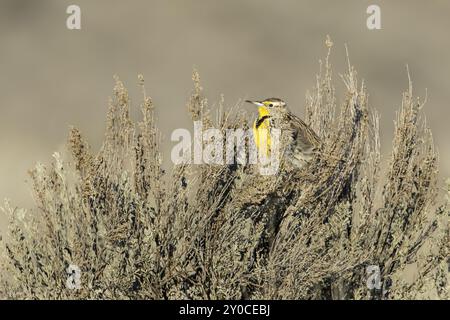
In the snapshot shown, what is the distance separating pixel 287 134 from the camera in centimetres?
666

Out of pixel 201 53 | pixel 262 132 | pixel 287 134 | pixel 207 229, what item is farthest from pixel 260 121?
pixel 201 53

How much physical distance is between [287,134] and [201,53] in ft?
51.4

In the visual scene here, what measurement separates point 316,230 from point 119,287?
1.18 m

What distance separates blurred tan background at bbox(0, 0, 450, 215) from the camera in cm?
1942

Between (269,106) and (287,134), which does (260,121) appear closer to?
(269,106)

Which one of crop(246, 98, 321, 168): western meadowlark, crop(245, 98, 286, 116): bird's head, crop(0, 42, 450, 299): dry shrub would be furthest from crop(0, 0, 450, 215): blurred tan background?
crop(0, 42, 450, 299): dry shrub

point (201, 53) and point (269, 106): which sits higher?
point (201, 53)

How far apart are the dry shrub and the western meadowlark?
14 centimetres

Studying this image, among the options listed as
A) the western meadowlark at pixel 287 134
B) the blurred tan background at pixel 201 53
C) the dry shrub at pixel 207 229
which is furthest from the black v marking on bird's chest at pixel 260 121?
the blurred tan background at pixel 201 53

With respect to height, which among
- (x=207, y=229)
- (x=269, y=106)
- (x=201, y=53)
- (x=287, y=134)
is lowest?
(x=207, y=229)

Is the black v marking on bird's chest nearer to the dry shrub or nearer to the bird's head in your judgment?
the bird's head

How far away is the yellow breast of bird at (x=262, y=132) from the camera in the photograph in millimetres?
6840

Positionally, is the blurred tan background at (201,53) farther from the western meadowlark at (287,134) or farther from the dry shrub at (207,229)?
the dry shrub at (207,229)

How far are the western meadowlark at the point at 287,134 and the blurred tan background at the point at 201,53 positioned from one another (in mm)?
10645
